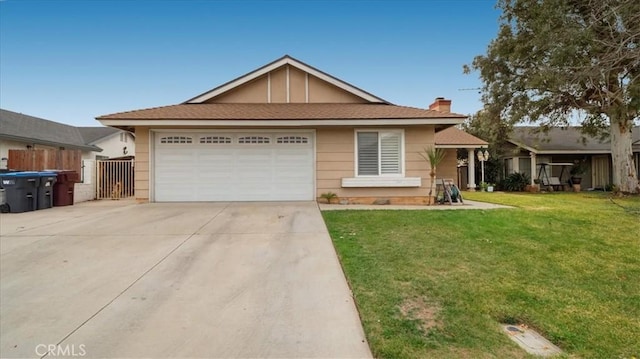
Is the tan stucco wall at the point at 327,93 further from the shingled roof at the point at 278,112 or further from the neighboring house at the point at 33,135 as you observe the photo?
the neighboring house at the point at 33,135

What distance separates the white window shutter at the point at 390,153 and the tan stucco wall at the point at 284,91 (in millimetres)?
2715

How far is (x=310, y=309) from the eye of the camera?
3279mm

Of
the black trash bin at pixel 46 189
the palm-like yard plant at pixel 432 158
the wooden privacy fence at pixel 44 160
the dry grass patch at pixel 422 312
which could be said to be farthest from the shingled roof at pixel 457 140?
the wooden privacy fence at pixel 44 160

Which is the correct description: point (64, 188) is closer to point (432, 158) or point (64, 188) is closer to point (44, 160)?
point (44, 160)

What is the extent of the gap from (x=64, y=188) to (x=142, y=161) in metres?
2.56

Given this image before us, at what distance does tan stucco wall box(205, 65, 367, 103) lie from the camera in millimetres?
12859

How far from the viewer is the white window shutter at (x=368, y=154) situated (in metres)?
A: 10.8

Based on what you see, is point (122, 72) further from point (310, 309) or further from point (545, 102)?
point (545, 102)

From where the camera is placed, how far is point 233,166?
10.9 meters

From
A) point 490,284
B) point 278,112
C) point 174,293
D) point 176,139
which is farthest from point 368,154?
point 174,293

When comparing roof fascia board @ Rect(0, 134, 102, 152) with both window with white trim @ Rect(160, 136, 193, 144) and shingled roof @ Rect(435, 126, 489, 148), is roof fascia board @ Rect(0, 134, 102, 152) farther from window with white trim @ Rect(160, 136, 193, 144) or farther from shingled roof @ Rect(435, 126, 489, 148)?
shingled roof @ Rect(435, 126, 489, 148)

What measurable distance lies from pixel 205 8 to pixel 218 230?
34.4ft

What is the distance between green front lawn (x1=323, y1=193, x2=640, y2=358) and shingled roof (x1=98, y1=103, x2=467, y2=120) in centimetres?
444

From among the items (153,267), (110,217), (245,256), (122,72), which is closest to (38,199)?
(110,217)
